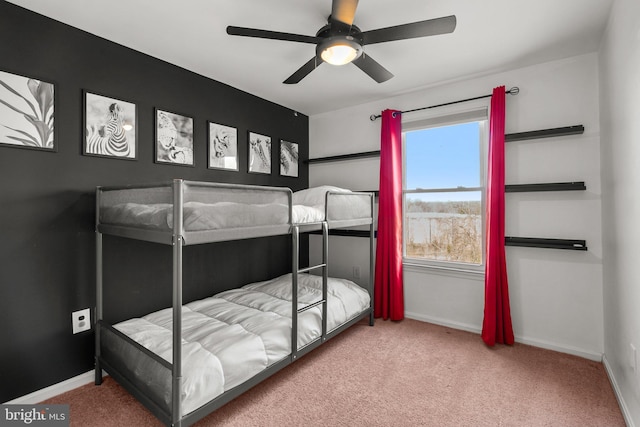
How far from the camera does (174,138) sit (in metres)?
2.60

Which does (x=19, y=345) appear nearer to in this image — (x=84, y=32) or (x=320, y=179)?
(x=84, y=32)

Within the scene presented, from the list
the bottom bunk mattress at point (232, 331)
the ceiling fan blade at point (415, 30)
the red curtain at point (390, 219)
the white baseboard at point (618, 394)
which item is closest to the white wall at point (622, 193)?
the white baseboard at point (618, 394)

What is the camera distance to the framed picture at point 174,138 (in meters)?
2.49

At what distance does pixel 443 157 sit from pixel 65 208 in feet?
10.4

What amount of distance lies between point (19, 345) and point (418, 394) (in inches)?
96.1

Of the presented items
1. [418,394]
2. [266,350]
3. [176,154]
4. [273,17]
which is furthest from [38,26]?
[418,394]

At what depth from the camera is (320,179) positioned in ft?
13.0

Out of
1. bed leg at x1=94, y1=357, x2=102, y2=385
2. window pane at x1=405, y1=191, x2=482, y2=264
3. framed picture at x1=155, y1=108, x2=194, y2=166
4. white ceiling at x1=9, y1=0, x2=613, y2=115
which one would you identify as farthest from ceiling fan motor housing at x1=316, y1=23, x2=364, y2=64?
bed leg at x1=94, y1=357, x2=102, y2=385

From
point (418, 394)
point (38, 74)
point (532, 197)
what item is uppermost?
point (38, 74)

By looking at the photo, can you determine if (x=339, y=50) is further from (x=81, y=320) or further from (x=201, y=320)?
(x=81, y=320)

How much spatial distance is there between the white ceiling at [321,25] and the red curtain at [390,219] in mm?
485

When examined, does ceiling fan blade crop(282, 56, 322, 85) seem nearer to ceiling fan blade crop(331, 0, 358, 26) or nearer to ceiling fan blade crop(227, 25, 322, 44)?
ceiling fan blade crop(227, 25, 322, 44)

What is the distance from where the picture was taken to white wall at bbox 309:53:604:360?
2.41 metres

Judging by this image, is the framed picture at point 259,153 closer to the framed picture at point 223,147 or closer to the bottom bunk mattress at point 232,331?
the framed picture at point 223,147
